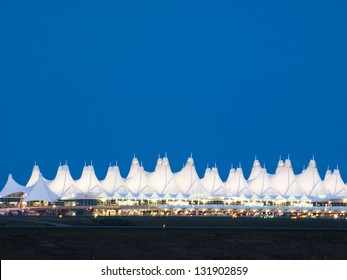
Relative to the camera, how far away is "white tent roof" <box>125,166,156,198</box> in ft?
587

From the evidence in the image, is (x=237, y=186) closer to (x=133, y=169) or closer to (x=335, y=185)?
(x=335, y=185)

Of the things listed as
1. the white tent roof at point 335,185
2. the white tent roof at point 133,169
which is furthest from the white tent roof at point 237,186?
the white tent roof at point 133,169

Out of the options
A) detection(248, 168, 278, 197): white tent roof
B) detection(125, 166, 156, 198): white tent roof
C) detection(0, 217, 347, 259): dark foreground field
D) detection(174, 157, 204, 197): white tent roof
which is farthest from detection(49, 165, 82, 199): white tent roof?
detection(0, 217, 347, 259): dark foreground field

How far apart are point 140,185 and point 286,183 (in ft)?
101

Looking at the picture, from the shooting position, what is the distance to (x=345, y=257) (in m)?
68.3

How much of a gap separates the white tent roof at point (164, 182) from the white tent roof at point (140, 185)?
4.34 feet

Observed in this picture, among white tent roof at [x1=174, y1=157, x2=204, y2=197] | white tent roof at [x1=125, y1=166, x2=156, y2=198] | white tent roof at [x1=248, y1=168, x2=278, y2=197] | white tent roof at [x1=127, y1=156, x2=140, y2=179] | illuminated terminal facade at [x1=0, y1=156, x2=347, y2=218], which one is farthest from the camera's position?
white tent roof at [x1=127, y1=156, x2=140, y2=179]

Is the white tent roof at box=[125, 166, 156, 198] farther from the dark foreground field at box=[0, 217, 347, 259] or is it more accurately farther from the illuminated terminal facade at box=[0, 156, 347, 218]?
the dark foreground field at box=[0, 217, 347, 259]

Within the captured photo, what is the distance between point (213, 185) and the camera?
7328 inches

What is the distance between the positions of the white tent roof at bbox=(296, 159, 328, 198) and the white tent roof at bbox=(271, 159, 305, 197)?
259 centimetres

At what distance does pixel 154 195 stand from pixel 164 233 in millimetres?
103601

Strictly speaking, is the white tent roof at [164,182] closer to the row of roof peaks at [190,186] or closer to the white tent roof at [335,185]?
the row of roof peaks at [190,186]
